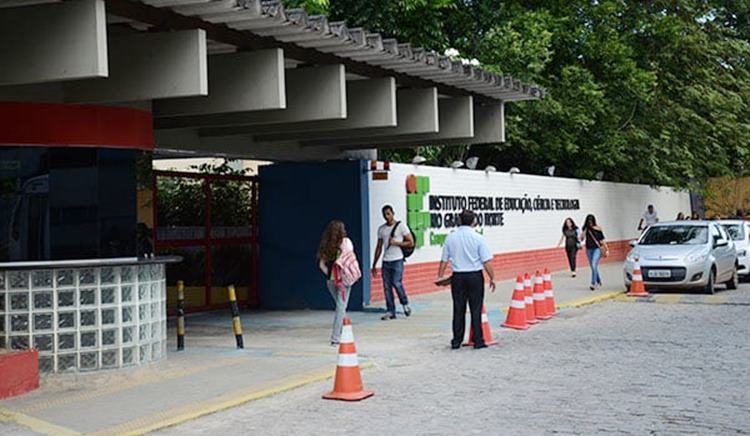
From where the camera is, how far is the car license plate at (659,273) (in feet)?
66.3

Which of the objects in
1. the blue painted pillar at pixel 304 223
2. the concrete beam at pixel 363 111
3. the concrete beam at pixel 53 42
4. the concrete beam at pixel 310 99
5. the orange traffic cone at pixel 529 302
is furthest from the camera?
the blue painted pillar at pixel 304 223

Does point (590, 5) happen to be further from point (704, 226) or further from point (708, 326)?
point (708, 326)

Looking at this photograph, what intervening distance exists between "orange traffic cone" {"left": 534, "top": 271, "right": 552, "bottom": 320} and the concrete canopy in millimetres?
2917

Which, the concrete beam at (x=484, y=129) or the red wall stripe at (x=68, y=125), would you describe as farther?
the concrete beam at (x=484, y=129)

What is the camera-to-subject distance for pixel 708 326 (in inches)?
587

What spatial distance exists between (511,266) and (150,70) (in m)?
15.7

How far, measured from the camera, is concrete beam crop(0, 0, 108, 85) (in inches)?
363

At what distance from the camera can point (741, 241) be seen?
82.0 ft

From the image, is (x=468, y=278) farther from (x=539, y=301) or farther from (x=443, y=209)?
(x=443, y=209)

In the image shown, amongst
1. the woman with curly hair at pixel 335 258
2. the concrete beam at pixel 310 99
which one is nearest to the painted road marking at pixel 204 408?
the woman with curly hair at pixel 335 258

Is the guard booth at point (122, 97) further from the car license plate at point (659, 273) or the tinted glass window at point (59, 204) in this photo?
the car license plate at point (659, 273)

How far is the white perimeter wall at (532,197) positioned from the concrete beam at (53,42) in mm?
9150

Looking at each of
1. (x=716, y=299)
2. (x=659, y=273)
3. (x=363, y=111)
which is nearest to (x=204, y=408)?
(x=363, y=111)

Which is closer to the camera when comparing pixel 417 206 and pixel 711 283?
pixel 417 206
